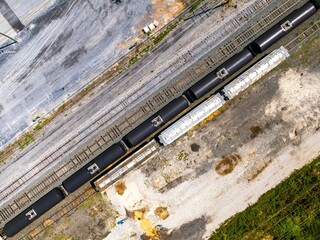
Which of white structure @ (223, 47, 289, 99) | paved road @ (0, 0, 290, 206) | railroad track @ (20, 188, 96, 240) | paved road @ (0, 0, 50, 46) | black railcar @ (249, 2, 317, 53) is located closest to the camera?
white structure @ (223, 47, 289, 99)

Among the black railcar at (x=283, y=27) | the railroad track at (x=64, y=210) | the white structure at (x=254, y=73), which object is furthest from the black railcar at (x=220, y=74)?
the railroad track at (x=64, y=210)

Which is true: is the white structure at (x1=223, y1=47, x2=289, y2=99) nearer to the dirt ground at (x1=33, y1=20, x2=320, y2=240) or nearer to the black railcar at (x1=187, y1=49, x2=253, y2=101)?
the black railcar at (x1=187, y1=49, x2=253, y2=101)

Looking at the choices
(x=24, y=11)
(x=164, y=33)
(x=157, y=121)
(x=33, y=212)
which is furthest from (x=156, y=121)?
(x=24, y=11)

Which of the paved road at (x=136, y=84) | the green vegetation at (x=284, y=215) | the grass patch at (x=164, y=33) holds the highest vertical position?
the grass patch at (x=164, y=33)

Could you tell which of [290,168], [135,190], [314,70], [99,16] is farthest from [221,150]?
[99,16]

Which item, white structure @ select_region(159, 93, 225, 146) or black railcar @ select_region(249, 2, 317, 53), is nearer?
white structure @ select_region(159, 93, 225, 146)

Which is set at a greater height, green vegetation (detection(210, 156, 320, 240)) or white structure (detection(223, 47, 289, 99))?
white structure (detection(223, 47, 289, 99))

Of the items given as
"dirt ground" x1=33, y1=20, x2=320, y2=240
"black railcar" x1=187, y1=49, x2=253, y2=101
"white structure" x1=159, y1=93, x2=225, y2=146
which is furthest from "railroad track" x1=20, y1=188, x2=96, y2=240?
"black railcar" x1=187, y1=49, x2=253, y2=101

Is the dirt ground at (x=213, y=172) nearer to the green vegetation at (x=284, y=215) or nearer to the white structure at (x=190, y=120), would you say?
the green vegetation at (x=284, y=215)
